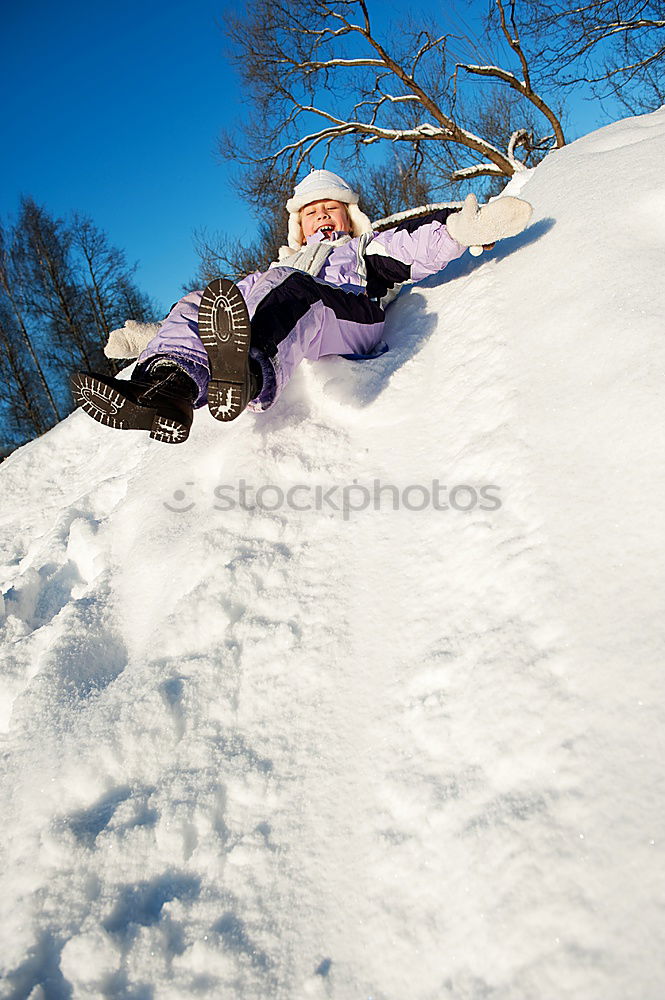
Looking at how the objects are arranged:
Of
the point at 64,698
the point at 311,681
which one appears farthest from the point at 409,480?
the point at 64,698

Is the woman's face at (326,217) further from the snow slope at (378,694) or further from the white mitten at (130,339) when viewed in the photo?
the snow slope at (378,694)

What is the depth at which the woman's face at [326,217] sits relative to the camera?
3.15 meters

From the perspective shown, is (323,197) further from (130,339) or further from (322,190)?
(130,339)

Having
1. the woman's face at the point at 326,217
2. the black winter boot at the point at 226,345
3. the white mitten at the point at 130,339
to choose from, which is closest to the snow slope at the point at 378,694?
the black winter boot at the point at 226,345

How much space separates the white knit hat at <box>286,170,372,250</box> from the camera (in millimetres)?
3156

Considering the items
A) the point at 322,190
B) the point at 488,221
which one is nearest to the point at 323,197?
the point at 322,190

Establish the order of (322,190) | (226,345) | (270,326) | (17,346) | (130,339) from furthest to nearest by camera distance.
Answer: (17,346) < (322,190) < (130,339) < (270,326) < (226,345)

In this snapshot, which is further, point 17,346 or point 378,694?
point 17,346

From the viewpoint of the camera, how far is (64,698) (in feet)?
4.61

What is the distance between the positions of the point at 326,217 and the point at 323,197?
0.11 m

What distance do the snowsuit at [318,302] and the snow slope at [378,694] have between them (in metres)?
0.21

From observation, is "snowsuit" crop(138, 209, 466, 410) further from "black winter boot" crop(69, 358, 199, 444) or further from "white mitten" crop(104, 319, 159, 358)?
"white mitten" crop(104, 319, 159, 358)

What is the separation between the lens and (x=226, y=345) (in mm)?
1639

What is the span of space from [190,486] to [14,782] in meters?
1.04
